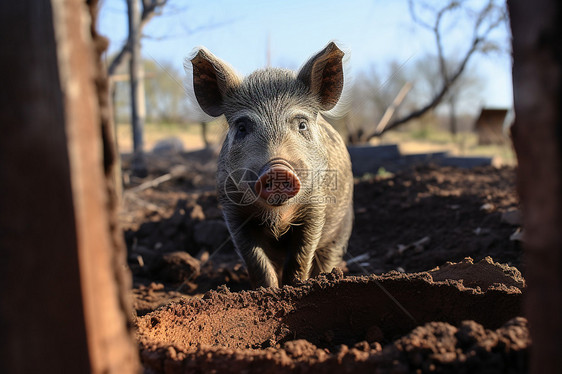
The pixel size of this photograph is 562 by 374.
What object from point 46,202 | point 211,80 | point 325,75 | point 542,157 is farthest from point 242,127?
point 542,157

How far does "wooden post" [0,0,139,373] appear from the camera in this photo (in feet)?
4.00

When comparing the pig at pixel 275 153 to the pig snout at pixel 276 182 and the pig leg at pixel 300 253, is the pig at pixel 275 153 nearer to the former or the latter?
the pig leg at pixel 300 253

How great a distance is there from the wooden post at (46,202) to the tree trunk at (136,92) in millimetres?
9053

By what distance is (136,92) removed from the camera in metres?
11.7

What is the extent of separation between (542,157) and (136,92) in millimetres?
11701

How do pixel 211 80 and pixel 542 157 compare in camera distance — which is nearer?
pixel 542 157

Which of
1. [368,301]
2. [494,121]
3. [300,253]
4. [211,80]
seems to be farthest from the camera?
[494,121]

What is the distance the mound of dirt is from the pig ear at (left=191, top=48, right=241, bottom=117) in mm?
2040

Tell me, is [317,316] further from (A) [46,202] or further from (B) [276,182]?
(A) [46,202]

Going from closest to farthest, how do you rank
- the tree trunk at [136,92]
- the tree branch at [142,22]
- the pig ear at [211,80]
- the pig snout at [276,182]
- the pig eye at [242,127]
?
1. the pig snout at [276,182]
2. the pig eye at [242,127]
3. the pig ear at [211,80]
4. the tree branch at [142,22]
5. the tree trunk at [136,92]

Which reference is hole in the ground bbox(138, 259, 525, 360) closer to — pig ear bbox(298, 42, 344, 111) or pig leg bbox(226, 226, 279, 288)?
pig leg bbox(226, 226, 279, 288)

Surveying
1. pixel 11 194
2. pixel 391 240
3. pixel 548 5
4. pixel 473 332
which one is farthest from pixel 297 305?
pixel 391 240

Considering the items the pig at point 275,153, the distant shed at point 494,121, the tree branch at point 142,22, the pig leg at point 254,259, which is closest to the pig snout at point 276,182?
the pig at point 275,153

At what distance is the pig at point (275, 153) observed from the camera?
369 cm
